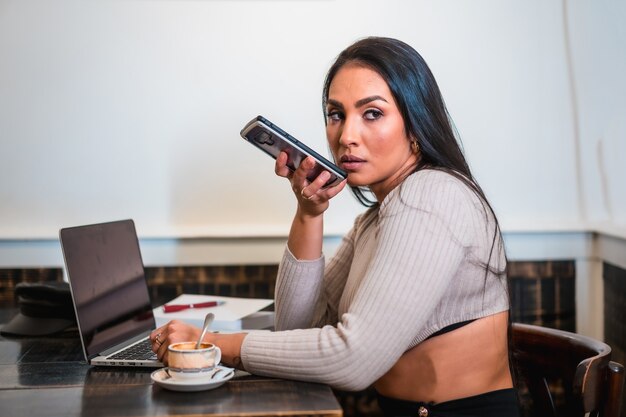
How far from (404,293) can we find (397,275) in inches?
1.2

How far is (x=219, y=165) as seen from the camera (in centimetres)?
218

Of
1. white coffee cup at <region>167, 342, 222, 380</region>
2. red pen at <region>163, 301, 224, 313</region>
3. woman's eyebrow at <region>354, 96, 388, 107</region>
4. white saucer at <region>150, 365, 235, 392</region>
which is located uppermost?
woman's eyebrow at <region>354, 96, 388, 107</region>

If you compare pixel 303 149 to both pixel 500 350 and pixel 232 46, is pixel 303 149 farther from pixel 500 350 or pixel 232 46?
pixel 232 46

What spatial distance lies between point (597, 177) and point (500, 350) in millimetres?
1126

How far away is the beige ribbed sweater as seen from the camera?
108 cm

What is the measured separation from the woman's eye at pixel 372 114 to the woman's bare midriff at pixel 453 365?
413mm

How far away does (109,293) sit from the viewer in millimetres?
1457

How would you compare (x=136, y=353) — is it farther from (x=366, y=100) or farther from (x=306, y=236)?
(x=366, y=100)

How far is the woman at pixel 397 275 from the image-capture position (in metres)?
1.09

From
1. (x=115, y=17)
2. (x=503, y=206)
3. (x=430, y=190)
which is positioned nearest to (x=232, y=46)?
(x=115, y=17)

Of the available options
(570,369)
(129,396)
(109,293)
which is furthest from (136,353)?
(570,369)

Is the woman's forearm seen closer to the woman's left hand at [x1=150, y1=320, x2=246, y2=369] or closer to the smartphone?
the smartphone

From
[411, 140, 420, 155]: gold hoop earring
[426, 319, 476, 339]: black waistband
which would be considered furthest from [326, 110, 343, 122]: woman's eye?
[426, 319, 476, 339]: black waistband

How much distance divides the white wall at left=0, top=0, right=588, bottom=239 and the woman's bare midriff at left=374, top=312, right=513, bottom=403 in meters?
0.96
